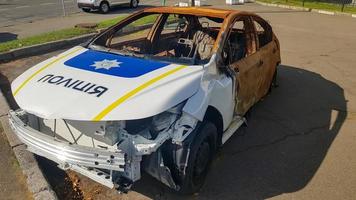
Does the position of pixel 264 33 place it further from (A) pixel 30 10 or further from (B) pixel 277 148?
(A) pixel 30 10

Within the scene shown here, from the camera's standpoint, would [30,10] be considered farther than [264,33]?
Yes

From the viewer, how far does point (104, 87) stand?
339cm

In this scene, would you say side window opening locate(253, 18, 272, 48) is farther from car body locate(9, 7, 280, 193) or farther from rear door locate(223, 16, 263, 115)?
car body locate(9, 7, 280, 193)

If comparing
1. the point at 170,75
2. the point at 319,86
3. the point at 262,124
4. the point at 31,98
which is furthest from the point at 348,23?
the point at 31,98

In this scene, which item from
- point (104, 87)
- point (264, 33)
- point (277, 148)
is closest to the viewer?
point (104, 87)

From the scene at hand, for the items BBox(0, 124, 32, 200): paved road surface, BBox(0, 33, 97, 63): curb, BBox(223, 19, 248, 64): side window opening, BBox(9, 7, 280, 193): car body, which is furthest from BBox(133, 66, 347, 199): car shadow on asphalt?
BBox(0, 33, 97, 63): curb

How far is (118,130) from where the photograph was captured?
10.6 feet

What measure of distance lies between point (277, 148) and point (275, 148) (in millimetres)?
27

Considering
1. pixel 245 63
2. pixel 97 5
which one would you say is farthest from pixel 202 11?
pixel 97 5

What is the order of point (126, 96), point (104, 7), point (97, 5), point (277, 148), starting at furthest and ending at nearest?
1. point (104, 7)
2. point (97, 5)
3. point (277, 148)
4. point (126, 96)

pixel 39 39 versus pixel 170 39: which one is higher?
pixel 170 39

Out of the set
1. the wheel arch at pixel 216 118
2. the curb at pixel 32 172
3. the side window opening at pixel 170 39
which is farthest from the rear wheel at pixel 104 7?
the wheel arch at pixel 216 118

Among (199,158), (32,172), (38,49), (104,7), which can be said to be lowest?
(32,172)

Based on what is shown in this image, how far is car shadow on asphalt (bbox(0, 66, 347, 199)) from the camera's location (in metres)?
3.88
